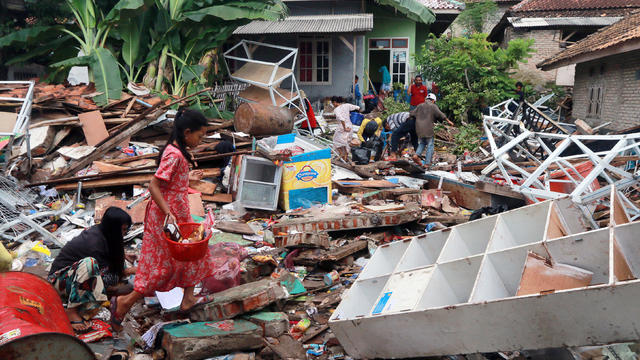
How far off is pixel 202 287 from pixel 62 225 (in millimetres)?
3137

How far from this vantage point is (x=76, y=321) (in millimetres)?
3494

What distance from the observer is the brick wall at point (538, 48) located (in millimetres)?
18094

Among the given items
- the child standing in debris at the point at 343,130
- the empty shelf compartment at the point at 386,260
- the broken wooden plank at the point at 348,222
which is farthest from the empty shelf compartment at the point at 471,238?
the child standing in debris at the point at 343,130

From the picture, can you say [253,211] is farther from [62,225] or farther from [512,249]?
[512,249]

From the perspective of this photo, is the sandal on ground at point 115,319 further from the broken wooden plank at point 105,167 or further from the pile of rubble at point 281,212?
the broken wooden plank at point 105,167

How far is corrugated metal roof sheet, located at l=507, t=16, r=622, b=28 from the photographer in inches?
689

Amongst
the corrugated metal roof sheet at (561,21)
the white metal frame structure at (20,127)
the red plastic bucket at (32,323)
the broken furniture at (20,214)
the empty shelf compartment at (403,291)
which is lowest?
the broken furniture at (20,214)

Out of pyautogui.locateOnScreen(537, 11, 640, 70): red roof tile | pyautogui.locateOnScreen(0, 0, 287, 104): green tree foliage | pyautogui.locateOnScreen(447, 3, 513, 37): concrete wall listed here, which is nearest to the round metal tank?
pyautogui.locateOnScreen(0, 0, 287, 104): green tree foliage

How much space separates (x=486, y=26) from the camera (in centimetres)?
2600

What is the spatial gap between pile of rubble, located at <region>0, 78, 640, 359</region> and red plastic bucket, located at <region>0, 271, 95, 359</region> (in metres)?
0.44

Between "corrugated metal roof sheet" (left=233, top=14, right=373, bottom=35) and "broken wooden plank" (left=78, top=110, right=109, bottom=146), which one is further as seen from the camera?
"corrugated metal roof sheet" (left=233, top=14, right=373, bottom=35)

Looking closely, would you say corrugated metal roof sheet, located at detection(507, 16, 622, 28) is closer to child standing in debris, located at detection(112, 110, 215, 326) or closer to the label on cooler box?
the label on cooler box

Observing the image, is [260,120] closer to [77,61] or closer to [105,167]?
[105,167]

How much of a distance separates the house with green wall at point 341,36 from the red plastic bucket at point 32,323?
12773mm
